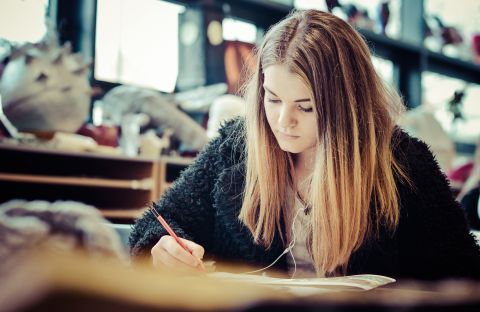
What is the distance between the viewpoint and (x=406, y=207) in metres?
1.10

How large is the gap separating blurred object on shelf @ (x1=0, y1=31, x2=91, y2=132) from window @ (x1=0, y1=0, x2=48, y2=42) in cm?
12

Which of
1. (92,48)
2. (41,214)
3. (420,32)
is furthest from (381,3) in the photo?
(41,214)

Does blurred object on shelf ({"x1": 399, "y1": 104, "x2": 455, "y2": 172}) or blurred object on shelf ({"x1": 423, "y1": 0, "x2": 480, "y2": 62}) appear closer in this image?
blurred object on shelf ({"x1": 399, "y1": 104, "x2": 455, "y2": 172})

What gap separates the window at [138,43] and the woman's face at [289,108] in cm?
150

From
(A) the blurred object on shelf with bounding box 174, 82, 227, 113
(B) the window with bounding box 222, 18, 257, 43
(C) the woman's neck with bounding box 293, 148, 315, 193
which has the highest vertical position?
(B) the window with bounding box 222, 18, 257, 43

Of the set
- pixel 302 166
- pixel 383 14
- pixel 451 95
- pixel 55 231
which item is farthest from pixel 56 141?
pixel 451 95

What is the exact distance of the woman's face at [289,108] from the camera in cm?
102

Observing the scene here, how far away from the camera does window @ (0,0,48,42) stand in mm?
1917

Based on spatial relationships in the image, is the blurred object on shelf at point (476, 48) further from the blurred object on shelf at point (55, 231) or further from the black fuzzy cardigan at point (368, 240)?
the blurred object on shelf at point (55, 231)

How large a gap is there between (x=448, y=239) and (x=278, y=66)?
0.48 m

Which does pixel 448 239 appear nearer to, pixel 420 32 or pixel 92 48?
pixel 92 48

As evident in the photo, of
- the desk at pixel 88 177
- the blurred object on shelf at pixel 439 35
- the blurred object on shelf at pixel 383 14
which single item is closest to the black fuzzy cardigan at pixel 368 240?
the desk at pixel 88 177

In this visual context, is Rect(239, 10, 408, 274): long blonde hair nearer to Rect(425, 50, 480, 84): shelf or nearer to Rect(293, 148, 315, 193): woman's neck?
Rect(293, 148, 315, 193): woman's neck

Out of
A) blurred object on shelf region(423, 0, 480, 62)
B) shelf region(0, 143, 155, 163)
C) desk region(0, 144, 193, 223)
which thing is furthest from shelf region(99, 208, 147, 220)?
blurred object on shelf region(423, 0, 480, 62)
